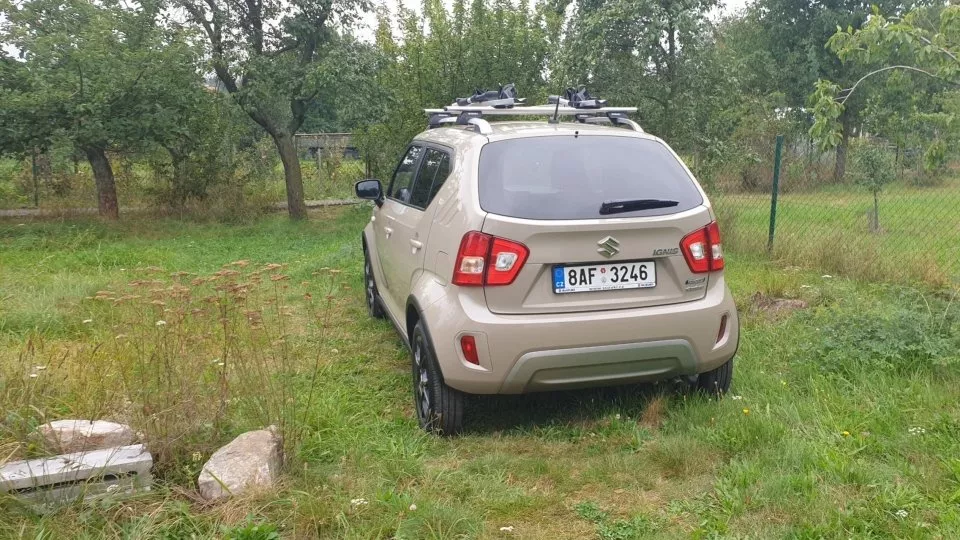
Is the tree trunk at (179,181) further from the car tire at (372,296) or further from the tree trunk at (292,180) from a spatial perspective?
the car tire at (372,296)

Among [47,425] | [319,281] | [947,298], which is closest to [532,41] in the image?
[319,281]

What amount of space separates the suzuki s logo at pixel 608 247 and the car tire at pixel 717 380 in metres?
1.06

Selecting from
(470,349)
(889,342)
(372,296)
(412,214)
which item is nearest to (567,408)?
(470,349)

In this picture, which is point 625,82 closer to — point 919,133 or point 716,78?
point 716,78

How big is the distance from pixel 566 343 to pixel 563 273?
13.0 inches

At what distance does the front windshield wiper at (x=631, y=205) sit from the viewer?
342cm

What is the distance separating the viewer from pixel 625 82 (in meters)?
11.2

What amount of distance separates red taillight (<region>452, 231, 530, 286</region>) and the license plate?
0.64 feet

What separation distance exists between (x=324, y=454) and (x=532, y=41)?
1171 cm

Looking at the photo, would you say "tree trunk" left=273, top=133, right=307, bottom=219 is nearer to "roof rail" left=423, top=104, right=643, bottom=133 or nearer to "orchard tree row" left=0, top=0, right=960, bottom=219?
"orchard tree row" left=0, top=0, right=960, bottom=219

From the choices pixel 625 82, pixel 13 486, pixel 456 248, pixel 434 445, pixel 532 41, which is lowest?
pixel 434 445

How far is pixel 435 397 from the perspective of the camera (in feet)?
11.8

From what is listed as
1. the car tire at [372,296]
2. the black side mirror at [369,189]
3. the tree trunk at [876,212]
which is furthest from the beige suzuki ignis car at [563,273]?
the tree trunk at [876,212]

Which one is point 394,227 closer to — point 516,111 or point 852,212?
point 516,111
